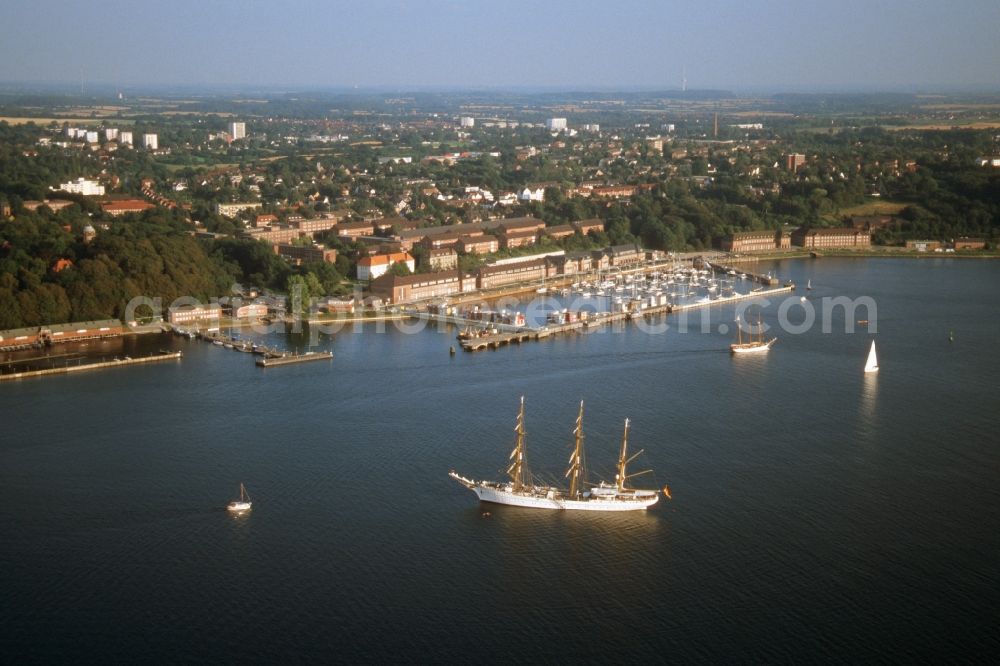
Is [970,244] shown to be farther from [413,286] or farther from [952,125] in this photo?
[952,125]

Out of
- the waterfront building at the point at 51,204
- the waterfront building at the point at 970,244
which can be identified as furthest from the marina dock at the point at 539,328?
the waterfront building at the point at 51,204

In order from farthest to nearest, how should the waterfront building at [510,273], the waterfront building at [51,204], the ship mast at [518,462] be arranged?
the waterfront building at [51,204], the waterfront building at [510,273], the ship mast at [518,462]

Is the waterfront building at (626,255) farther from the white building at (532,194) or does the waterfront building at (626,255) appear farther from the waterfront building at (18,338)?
the waterfront building at (18,338)

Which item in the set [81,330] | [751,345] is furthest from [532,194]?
[81,330]

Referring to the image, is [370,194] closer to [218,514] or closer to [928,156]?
[928,156]

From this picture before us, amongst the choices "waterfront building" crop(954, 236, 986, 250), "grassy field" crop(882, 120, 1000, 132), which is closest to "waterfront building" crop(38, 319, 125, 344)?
"waterfront building" crop(954, 236, 986, 250)

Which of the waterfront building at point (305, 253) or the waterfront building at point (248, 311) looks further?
the waterfront building at point (305, 253)

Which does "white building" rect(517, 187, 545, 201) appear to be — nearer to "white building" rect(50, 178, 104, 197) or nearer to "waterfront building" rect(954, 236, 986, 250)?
"waterfront building" rect(954, 236, 986, 250)
